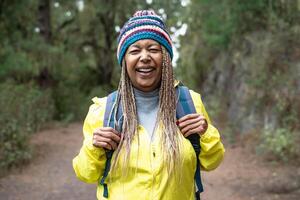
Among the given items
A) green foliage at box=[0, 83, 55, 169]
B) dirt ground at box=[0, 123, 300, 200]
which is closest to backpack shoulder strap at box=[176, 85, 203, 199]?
dirt ground at box=[0, 123, 300, 200]

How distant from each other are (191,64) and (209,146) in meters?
16.8

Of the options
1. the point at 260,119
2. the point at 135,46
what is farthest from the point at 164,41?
the point at 260,119

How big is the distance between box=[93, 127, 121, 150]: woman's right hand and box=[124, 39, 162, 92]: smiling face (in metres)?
0.32

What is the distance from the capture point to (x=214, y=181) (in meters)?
8.69

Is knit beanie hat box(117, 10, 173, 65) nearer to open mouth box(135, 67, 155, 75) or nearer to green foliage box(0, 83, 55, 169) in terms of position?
open mouth box(135, 67, 155, 75)

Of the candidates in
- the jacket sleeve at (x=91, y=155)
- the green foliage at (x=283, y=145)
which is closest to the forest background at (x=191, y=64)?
the green foliage at (x=283, y=145)

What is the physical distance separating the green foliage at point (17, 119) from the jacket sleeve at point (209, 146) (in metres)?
7.02

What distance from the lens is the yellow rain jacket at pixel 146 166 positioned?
239 cm

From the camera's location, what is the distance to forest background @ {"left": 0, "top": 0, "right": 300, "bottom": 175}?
10.4 m

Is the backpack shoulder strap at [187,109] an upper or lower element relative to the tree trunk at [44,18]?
lower

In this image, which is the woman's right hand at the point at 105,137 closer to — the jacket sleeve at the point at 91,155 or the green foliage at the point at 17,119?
the jacket sleeve at the point at 91,155

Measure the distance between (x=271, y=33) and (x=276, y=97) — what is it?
2.38 m

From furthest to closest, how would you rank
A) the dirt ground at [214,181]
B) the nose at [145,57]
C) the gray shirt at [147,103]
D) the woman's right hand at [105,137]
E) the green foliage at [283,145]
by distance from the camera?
the green foliage at [283,145] → the dirt ground at [214,181] → the gray shirt at [147,103] → the nose at [145,57] → the woman's right hand at [105,137]

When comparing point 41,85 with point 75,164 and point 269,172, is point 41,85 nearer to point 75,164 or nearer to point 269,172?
point 269,172
